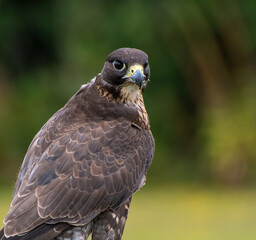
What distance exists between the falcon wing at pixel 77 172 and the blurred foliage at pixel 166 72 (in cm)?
790

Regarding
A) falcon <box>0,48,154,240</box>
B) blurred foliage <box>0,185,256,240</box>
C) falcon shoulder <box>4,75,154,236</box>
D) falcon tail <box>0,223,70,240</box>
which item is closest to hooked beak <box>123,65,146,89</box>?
falcon <box>0,48,154,240</box>

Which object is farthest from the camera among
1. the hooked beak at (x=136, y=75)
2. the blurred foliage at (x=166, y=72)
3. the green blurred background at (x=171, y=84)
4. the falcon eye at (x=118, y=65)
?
the blurred foliage at (x=166, y=72)

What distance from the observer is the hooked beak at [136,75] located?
5.83 m

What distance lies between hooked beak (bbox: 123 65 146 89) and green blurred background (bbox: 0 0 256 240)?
7138 mm

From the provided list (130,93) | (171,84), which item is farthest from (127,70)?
(171,84)

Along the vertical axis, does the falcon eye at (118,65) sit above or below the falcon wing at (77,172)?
above

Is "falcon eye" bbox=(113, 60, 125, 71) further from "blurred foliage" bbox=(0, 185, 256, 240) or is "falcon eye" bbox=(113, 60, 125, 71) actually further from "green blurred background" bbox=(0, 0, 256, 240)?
"green blurred background" bbox=(0, 0, 256, 240)

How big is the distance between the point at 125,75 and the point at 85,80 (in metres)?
7.98

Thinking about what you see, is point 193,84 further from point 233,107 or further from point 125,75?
point 125,75

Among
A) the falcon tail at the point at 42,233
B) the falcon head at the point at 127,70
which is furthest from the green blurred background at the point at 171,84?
the falcon tail at the point at 42,233

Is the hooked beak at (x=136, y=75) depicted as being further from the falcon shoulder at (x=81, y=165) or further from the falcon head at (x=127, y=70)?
the falcon shoulder at (x=81, y=165)

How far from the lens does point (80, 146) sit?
5.84 metres

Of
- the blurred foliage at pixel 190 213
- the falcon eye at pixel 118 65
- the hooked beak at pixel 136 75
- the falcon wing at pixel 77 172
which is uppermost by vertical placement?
the blurred foliage at pixel 190 213

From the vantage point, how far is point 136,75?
585 cm
